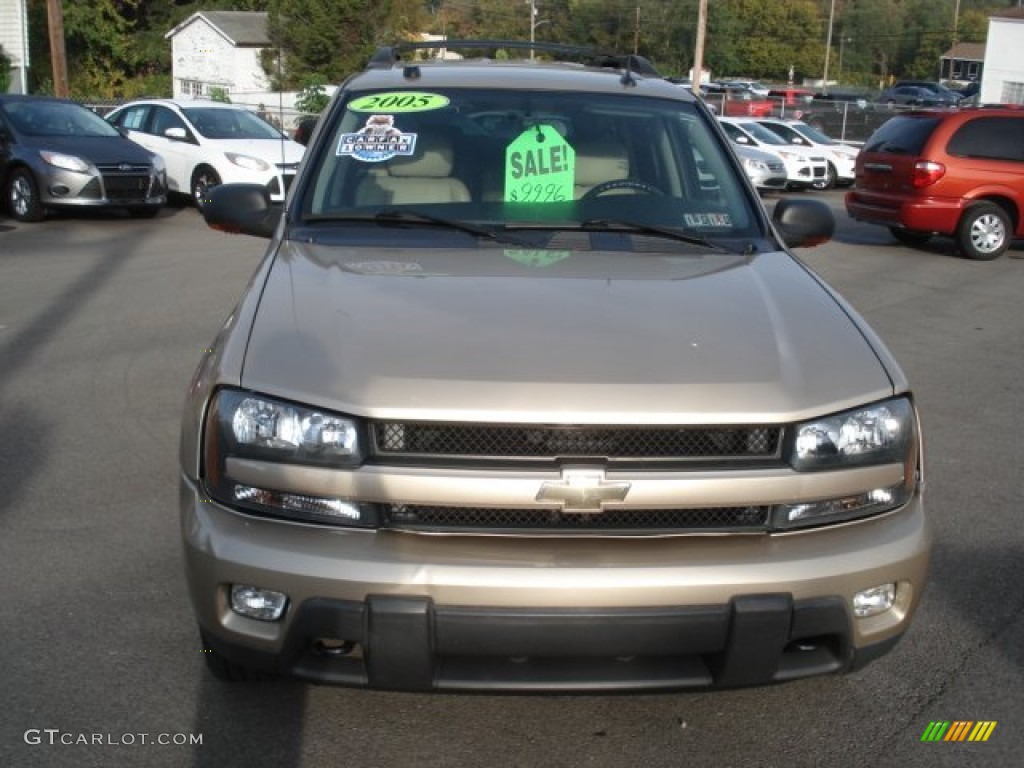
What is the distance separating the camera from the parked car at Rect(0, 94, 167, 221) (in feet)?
52.1

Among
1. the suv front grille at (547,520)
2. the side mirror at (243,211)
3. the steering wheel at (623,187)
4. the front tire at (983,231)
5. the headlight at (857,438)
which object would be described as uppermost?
the steering wheel at (623,187)

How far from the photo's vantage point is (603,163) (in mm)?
4777

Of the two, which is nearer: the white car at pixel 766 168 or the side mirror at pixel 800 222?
the side mirror at pixel 800 222

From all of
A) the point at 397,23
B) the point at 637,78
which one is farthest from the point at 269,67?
the point at 637,78

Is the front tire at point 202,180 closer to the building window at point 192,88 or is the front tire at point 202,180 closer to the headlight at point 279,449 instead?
the headlight at point 279,449

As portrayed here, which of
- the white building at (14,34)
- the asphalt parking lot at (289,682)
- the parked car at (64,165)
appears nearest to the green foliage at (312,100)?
the white building at (14,34)

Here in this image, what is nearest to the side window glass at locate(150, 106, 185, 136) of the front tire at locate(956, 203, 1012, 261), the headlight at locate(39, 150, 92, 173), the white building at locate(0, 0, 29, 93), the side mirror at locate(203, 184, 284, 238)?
the headlight at locate(39, 150, 92, 173)

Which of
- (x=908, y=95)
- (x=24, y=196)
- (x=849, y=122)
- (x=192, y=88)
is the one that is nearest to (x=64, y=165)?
(x=24, y=196)

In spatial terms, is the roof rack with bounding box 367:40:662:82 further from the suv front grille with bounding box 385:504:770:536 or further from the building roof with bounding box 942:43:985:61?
the building roof with bounding box 942:43:985:61

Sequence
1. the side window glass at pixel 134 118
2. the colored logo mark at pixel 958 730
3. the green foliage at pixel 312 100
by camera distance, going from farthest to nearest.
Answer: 1. the green foliage at pixel 312 100
2. the side window glass at pixel 134 118
3. the colored logo mark at pixel 958 730

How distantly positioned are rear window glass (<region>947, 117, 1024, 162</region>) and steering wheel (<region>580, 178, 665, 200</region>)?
12432 millimetres

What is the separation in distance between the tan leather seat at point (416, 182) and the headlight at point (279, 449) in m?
1.53

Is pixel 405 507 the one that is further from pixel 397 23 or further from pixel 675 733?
pixel 397 23

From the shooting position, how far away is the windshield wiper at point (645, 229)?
4375mm
